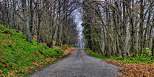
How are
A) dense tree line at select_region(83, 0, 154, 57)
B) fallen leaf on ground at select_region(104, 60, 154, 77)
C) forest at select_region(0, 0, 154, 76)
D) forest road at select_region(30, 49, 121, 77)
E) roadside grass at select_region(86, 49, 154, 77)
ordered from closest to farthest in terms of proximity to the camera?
fallen leaf on ground at select_region(104, 60, 154, 77)
roadside grass at select_region(86, 49, 154, 77)
forest road at select_region(30, 49, 121, 77)
dense tree line at select_region(83, 0, 154, 57)
forest at select_region(0, 0, 154, 76)

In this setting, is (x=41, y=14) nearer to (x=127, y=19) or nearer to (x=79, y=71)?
(x=127, y=19)

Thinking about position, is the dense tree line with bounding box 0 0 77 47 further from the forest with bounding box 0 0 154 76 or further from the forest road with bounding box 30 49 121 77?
the forest road with bounding box 30 49 121 77

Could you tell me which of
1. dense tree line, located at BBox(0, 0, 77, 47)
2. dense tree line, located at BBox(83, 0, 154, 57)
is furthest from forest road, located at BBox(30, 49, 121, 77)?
dense tree line, located at BBox(0, 0, 77, 47)

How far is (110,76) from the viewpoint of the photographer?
6.73m

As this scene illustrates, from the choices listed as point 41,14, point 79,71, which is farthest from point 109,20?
point 79,71

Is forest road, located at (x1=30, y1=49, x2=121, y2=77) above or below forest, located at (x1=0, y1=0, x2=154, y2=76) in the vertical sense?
below

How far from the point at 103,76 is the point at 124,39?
8794mm

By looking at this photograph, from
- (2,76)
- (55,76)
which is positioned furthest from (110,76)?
(2,76)

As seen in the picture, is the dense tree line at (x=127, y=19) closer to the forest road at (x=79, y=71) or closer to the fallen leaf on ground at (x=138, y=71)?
the fallen leaf on ground at (x=138, y=71)

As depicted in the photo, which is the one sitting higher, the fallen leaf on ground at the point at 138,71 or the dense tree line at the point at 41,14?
the dense tree line at the point at 41,14

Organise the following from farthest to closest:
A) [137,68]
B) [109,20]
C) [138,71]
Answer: [109,20]
[137,68]
[138,71]

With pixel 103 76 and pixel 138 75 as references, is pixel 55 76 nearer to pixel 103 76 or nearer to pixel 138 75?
pixel 103 76

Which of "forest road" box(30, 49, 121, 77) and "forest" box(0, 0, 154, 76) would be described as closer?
"forest road" box(30, 49, 121, 77)

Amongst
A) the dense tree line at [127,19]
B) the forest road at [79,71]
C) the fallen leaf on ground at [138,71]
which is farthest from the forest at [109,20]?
the forest road at [79,71]
